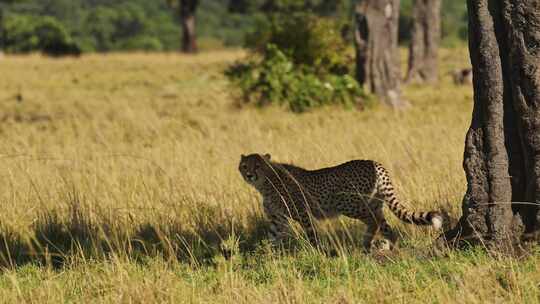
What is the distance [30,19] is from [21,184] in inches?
2979

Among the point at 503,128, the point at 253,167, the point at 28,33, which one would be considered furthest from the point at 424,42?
the point at 28,33

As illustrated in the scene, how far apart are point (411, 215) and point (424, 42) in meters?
17.5

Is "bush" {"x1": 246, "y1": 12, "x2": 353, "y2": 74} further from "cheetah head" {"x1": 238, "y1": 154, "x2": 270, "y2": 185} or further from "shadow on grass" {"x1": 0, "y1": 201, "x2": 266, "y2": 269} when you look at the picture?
"shadow on grass" {"x1": 0, "y1": 201, "x2": 266, "y2": 269}

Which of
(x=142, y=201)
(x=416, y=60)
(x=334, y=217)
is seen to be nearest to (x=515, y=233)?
(x=334, y=217)

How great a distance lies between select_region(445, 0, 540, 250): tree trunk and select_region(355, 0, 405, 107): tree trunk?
9.20 meters

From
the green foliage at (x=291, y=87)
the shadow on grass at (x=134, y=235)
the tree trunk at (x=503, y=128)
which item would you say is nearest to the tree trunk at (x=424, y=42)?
the green foliage at (x=291, y=87)

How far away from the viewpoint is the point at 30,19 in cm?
7975

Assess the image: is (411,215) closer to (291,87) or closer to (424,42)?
(291,87)

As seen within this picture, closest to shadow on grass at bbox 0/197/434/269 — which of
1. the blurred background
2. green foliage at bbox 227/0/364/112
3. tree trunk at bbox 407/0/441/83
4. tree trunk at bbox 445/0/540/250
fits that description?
tree trunk at bbox 445/0/540/250

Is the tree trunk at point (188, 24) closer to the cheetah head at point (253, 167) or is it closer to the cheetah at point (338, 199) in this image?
the cheetah head at point (253, 167)

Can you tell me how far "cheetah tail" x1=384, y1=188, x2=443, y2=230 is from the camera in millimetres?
5379

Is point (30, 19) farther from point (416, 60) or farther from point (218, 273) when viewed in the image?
point (218, 273)

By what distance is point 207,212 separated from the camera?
6.46 metres

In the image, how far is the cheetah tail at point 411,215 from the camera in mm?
5379
